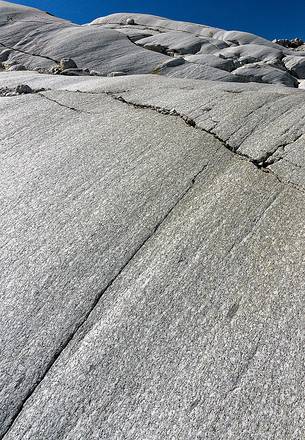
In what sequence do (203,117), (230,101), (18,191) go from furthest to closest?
(230,101)
(203,117)
(18,191)

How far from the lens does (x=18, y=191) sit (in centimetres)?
468

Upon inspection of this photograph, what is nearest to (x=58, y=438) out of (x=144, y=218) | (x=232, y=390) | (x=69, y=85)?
(x=232, y=390)

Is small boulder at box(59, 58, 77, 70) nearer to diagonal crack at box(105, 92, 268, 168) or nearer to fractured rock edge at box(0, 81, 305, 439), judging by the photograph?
fractured rock edge at box(0, 81, 305, 439)

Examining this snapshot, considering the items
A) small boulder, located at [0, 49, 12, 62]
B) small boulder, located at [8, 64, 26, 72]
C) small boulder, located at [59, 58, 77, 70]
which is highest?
small boulder, located at [0, 49, 12, 62]

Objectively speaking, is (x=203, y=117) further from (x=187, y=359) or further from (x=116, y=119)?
(x=187, y=359)

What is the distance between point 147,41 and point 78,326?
15752 mm

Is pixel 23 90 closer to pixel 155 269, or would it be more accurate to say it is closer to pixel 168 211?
pixel 168 211

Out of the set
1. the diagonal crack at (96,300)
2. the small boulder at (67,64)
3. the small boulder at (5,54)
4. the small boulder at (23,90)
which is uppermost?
the small boulder at (5,54)

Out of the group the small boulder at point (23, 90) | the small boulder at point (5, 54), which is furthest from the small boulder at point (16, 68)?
the small boulder at point (23, 90)

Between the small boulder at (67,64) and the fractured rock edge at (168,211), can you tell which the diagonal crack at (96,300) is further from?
the small boulder at (67,64)

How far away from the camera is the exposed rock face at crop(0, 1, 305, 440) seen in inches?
99.5

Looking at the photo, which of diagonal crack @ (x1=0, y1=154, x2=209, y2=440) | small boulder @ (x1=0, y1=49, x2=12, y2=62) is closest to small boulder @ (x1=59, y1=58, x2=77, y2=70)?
small boulder @ (x1=0, y1=49, x2=12, y2=62)

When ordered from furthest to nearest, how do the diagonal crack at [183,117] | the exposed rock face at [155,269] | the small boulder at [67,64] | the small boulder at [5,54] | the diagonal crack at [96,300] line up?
1. the small boulder at [5,54]
2. the small boulder at [67,64]
3. the diagonal crack at [183,117]
4. the diagonal crack at [96,300]
5. the exposed rock face at [155,269]

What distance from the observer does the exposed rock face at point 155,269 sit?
2.53 m
